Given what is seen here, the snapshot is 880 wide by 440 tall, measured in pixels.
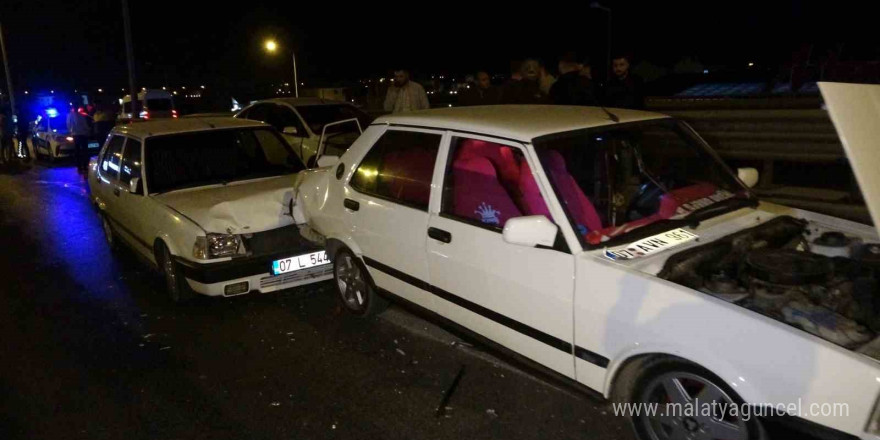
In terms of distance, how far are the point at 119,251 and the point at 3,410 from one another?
352cm

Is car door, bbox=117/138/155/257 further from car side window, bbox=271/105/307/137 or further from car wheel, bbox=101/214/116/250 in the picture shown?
car side window, bbox=271/105/307/137

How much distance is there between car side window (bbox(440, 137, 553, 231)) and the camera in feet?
11.6

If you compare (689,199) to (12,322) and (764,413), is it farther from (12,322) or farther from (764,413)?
(12,322)

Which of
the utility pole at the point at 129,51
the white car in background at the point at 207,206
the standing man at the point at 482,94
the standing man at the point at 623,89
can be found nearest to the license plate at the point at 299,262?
the white car in background at the point at 207,206

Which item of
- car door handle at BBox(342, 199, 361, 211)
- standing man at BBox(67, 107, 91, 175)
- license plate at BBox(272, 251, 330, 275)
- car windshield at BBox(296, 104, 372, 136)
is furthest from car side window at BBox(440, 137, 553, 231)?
standing man at BBox(67, 107, 91, 175)

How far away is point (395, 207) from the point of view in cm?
405

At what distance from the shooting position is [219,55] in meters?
28.8

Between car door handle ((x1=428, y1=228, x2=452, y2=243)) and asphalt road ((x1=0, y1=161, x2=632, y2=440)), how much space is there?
814 mm

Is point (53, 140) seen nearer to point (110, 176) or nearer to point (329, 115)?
point (329, 115)

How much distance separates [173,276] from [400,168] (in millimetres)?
2306

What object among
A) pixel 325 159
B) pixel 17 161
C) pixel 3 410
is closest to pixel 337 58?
pixel 17 161

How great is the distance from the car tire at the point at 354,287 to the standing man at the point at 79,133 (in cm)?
1258

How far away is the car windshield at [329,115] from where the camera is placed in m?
9.72

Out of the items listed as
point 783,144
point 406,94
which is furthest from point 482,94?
point 783,144
